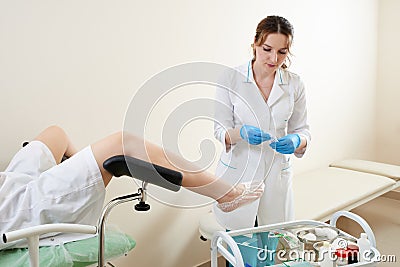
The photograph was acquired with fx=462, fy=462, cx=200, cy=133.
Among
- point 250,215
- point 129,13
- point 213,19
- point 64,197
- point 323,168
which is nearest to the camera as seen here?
point 64,197

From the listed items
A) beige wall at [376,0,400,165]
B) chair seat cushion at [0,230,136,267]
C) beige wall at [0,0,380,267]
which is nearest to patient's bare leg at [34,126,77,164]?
beige wall at [0,0,380,267]

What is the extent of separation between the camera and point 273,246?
1886 millimetres

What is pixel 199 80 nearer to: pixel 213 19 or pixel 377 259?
pixel 213 19

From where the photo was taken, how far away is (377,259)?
1664mm

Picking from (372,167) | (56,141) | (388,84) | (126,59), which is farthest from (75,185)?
(388,84)

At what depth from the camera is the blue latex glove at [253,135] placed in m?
2.00

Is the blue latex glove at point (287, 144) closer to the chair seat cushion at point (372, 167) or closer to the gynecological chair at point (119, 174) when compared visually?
the gynecological chair at point (119, 174)

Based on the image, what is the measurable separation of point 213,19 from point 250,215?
1256mm

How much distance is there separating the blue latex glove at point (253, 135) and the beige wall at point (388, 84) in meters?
2.43

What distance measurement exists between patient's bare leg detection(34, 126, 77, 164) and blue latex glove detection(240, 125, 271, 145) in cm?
77

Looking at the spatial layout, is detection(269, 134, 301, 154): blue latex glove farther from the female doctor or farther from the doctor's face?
the doctor's face

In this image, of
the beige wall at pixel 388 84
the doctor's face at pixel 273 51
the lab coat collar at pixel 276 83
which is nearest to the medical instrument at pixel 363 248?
the lab coat collar at pixel 276 83

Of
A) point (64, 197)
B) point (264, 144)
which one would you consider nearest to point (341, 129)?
point (264, 144)

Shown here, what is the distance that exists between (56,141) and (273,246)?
101 cm
